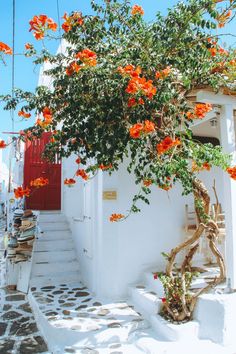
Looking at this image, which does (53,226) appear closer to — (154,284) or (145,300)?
(154,284)

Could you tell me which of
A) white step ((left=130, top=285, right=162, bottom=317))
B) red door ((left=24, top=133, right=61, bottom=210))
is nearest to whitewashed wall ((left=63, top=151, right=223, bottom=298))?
white step ((left=130, top=285, right=162, bottom=317))

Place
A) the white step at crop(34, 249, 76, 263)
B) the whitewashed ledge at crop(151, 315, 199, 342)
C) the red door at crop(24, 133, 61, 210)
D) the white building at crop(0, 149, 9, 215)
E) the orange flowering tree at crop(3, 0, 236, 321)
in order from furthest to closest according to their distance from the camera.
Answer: the white building at crop(0, 149, 9, 215)
the red door at crop(24, 133, 61, 210)
the white step at crop(34, 249, 76, 263)
the whitewashed ledge at crop(151, 315, 199, 342)
the orange flowering tree at crop(3, 0, 236, 321)

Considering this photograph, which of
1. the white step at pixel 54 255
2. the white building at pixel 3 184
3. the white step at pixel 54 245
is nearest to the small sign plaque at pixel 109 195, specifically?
the white step at pixel 54 255

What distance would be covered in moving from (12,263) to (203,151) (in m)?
6.13

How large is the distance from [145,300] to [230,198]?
2.48 meters

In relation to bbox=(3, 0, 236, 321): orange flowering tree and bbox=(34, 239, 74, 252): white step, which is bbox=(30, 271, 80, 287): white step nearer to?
bbox=(34, 239, 74, 252): white step

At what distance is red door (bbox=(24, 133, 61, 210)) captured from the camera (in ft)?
38.9

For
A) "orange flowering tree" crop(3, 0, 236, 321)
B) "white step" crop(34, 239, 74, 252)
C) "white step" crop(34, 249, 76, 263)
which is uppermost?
"orange flowering tree" crop(3, 0, 236, 321)

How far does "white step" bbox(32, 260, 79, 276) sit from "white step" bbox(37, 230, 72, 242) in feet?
3.60

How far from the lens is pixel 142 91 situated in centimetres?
362

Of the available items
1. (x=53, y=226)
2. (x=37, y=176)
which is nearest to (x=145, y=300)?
(x=53, y=226)

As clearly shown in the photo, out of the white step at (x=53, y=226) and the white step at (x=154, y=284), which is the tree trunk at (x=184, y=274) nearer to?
the white step at (x=154, y=284)

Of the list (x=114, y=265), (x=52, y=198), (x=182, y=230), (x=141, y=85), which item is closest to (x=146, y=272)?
(x=114, y=265)

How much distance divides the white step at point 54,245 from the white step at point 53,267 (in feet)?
1.96
